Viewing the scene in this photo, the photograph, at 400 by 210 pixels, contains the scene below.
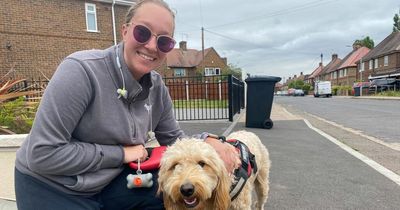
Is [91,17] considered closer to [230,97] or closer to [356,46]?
[230,97]

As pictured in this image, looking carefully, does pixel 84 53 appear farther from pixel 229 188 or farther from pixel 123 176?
pixel 229 188

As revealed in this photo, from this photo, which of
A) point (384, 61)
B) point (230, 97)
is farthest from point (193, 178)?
point (384, 61)

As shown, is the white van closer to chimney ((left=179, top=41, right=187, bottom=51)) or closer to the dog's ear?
chimney ((left=179, top=41, right=187, bottom=51))

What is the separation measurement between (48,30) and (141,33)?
17021 millimetres

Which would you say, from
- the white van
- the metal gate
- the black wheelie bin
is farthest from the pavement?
the white van

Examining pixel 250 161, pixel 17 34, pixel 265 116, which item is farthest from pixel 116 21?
pixel 250 161

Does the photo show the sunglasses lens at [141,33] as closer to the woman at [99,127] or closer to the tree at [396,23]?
the woman at [99,127]

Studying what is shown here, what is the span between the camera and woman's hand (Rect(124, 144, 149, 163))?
2395mm

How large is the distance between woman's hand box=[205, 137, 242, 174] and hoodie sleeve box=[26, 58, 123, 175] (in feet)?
2.78

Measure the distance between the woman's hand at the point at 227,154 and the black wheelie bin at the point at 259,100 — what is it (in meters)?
7.57

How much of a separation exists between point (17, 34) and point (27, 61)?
1333 mm

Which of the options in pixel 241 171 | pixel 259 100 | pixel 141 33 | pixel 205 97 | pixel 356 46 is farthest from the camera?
pixel 356 46

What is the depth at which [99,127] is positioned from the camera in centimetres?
225

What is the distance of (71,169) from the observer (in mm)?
2105
